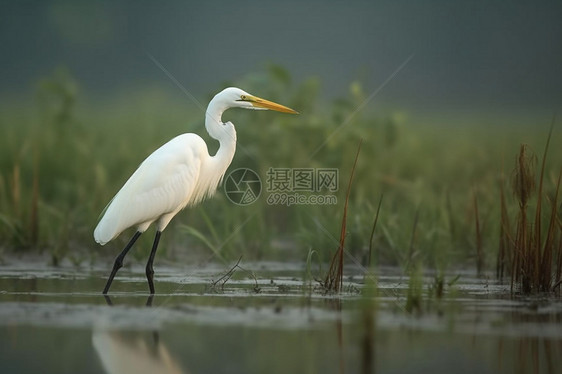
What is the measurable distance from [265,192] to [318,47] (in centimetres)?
2708

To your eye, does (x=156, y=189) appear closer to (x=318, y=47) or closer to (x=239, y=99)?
(x=239, y=99)

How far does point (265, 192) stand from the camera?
33.0ft

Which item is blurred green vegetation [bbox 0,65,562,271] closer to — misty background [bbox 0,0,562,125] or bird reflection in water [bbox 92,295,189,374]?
bird reflection in water [bbox 92,295,189,374]

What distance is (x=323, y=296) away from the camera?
6.42m

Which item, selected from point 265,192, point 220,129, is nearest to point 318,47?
point 265,192

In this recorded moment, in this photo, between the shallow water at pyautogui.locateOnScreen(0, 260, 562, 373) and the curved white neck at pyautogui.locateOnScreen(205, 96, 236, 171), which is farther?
the curved white neck at pyautogui.locateOnScreen(205, 96, 236, 171)

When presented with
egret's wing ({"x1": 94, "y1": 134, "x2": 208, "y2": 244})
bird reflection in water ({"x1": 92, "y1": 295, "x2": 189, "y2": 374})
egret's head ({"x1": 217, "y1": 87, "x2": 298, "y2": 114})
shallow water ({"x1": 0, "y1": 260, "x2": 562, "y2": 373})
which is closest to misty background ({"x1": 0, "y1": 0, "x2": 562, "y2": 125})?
egret's head ({"x1": 217, "y1": 87, "x2": 298, "y2": 114})

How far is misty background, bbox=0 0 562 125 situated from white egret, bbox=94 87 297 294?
17938mm

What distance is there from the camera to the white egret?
6.80 m

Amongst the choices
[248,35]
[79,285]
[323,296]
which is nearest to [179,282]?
[79,285]

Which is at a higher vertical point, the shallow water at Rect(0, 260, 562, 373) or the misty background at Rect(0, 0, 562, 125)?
the misty background at Rect(0, 0, 562, 125)

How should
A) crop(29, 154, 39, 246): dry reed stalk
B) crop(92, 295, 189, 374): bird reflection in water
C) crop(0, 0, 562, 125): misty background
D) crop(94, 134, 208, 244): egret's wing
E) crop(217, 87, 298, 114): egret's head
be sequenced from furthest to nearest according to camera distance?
crop(0, 0, 562, 125): misty background → crop(29, 154, 39, 246): dry reed stalk → crop(217, 87, 298, 114): egret's head → crop(94, 134, 208, 244): egret's wing → crop(92, 295, 189, 374): bird reflection in water

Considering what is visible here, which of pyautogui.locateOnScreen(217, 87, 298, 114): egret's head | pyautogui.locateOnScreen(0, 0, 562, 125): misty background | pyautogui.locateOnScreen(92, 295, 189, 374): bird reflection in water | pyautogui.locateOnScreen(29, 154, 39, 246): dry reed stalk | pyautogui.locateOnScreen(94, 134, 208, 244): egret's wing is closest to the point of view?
pyautogui.locateOnScreen(92, 295, 189, 374): bird reflection in water

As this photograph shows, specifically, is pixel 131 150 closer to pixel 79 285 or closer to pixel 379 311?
pixel 79 285
